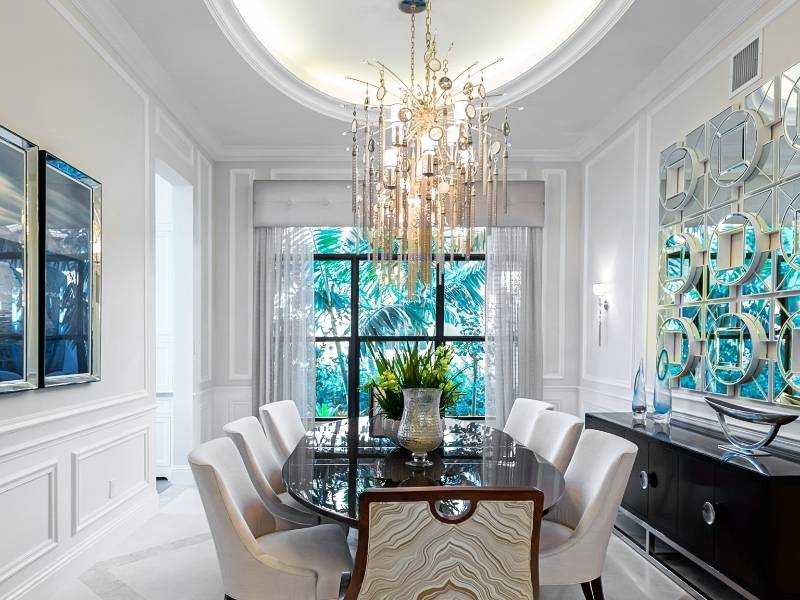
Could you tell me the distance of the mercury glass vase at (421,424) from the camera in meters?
2.45

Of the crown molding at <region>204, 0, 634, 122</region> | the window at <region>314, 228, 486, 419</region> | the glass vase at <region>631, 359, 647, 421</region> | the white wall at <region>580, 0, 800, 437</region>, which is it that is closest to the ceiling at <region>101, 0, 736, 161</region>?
the crown molding at <region>204, 0, 634, 122</region>

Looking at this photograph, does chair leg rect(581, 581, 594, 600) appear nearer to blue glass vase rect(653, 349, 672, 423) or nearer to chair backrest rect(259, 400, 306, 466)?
blue glass vase rect(653, 349, 672, 423)

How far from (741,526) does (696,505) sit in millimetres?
326

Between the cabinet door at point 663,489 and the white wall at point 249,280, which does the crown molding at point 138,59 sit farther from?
the cabinet door at point 663,489

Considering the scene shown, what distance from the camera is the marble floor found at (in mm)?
2785

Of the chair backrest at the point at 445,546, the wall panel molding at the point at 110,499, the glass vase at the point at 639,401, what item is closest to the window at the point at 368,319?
the wall panel molding at the point at 110,499

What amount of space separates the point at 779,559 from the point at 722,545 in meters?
0.29

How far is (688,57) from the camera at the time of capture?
3.54 metres

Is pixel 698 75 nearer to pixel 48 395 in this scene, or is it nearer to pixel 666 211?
pixel 666 211

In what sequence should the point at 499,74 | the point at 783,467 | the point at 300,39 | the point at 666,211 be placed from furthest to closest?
the point at 499,74 < the point at 300,39 < the point at 666,211 < the point at 783,467

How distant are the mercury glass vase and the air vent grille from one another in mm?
2142

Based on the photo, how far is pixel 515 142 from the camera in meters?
→ 5.31

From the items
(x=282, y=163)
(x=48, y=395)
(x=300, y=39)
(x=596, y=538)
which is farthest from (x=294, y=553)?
(x=282, y=163)

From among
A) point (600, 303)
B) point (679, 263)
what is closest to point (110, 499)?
point (679, 263)
